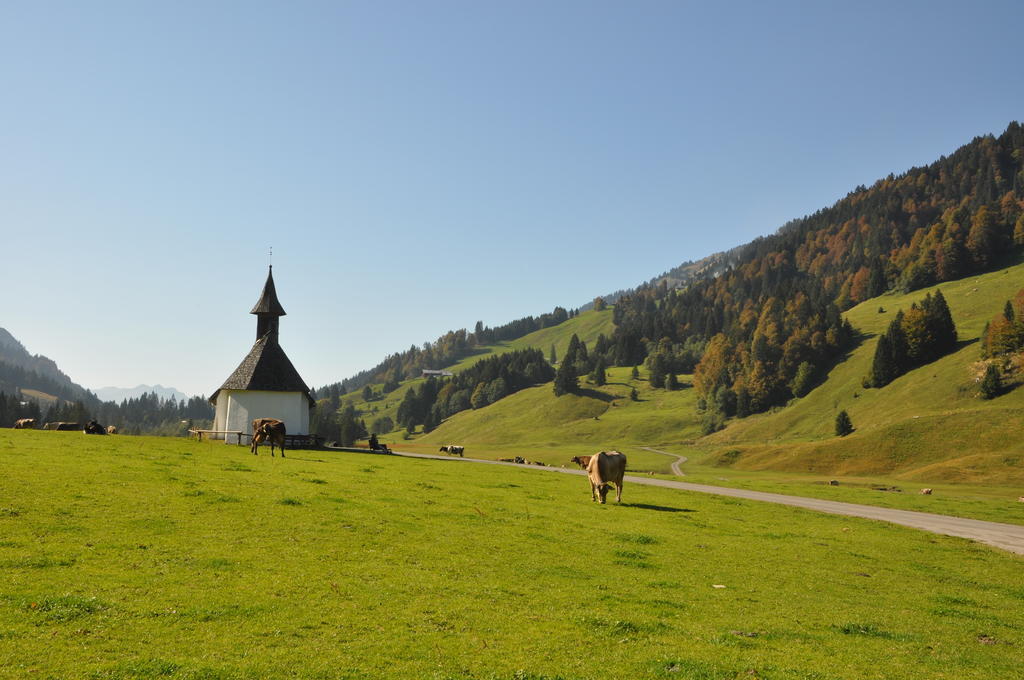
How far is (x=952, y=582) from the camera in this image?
66.1 ft

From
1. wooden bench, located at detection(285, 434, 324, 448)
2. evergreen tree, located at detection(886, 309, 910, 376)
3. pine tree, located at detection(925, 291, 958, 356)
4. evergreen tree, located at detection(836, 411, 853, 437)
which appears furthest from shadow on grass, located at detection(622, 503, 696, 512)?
pine tree, located at detection(925, 291, 958, 356)

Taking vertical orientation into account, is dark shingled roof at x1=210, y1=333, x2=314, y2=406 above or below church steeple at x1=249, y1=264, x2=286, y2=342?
below

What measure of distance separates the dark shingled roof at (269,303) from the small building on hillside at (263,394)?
423cm

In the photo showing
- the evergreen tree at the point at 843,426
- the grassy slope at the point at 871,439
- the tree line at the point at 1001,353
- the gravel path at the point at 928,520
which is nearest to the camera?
the gravel path at the point at 928,520

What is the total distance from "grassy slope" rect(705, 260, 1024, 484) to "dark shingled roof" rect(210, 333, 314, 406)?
2751 inches

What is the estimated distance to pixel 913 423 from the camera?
95688 millimetres

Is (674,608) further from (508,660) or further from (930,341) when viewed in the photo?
(930,341)

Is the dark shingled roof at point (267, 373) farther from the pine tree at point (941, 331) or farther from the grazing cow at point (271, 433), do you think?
the pine tree at point (941, 331)

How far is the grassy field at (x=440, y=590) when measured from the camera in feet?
35.2

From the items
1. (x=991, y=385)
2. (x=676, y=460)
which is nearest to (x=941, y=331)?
(x=991, y=385)

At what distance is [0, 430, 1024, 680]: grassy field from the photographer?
423 inches

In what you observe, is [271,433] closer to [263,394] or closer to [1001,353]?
[263,394]

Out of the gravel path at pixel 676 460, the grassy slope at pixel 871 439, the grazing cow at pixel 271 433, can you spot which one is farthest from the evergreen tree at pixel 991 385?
the grazing cow at pixel 271 433

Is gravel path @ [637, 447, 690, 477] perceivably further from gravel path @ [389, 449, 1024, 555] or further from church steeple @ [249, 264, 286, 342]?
church steeple @ [249, 264, 286, 342]
